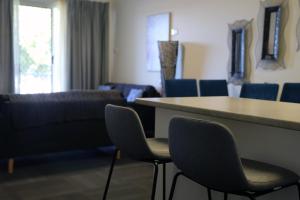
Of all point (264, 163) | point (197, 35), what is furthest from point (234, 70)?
point (264, 163)

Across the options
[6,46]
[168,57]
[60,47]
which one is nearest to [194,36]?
[168,57]

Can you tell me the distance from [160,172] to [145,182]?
1071 millimetres

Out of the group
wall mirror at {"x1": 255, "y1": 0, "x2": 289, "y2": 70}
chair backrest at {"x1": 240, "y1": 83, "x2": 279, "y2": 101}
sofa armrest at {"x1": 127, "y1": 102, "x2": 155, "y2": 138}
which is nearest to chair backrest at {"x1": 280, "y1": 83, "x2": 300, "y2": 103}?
chair backrest at {"x1": 240, "y1": 83, "x2": 279, "y2": 101}

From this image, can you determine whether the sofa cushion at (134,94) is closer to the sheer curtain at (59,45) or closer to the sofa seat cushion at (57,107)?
the sheer curtain at (59,45)

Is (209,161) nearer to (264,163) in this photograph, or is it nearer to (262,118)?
(262,118)

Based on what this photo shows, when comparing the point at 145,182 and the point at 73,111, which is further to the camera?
the point at 73,111

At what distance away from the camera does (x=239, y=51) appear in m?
5.16

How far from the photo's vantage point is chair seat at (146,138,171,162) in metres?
1.90

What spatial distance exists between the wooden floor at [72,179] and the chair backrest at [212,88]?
3.74 feet

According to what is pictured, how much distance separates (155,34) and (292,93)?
130 inches

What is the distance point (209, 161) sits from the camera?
1.43 metres

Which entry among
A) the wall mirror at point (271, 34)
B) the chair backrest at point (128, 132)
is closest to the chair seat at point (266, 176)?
the chair backrest at point (128, 132)

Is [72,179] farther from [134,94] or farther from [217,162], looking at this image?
[134,94]

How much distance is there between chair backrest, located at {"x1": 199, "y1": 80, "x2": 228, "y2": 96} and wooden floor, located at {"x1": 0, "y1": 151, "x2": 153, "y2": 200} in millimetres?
1140
